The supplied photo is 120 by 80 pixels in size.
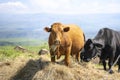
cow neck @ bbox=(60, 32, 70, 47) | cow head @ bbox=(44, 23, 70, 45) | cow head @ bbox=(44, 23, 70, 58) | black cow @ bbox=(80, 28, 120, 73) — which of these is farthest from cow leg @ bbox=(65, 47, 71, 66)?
black cow @ bbox=(80, 28, 120, 73)

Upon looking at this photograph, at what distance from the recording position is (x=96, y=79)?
14.9 m

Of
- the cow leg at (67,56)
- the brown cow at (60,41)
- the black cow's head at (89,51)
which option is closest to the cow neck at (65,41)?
the brown cow at (60,41)

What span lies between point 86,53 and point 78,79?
11.2 feet

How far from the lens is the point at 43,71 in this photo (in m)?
14.6

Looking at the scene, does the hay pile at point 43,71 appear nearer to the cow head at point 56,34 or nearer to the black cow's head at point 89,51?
the cow head at point 56,34

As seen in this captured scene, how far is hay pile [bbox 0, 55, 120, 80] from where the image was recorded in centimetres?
1452

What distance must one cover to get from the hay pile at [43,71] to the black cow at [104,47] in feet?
6.06

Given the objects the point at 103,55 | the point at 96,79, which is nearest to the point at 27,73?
the point at 96,79

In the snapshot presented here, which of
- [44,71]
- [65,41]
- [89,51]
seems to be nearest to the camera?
[44,71]

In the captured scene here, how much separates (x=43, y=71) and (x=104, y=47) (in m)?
5.00

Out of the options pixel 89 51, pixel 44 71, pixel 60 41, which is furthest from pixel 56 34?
pixel 89 51

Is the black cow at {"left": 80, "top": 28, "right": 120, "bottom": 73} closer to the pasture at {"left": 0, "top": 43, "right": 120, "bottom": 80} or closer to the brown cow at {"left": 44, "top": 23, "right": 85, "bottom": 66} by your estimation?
the brown cow at {"left": 44, "top": 23, "right": 85, "bottom": 66}

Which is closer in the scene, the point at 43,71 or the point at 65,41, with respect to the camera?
the point at 43,71

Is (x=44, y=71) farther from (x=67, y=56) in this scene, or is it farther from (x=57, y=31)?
(x=57, y=31)
